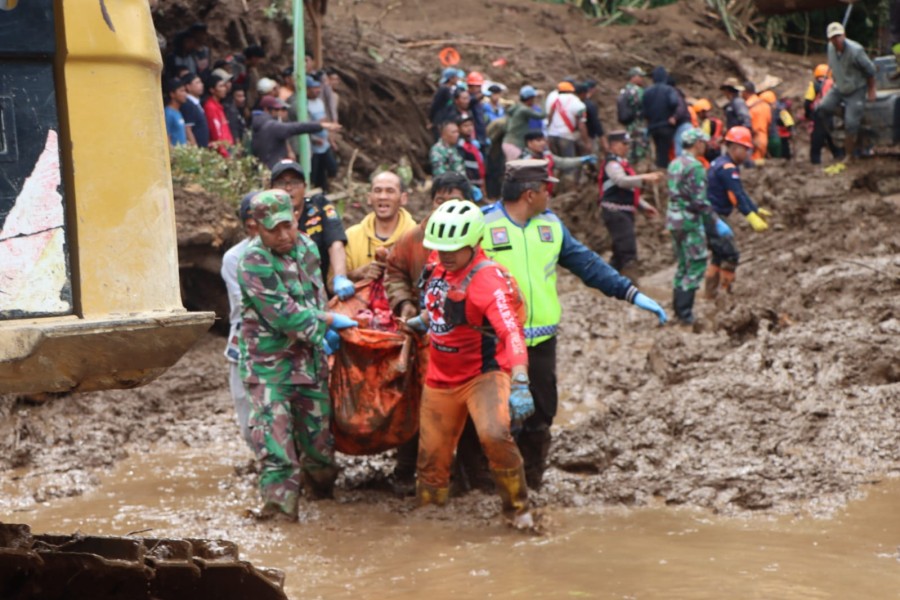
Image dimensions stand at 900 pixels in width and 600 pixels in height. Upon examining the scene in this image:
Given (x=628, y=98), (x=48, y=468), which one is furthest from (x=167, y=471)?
(x=628, y=98)

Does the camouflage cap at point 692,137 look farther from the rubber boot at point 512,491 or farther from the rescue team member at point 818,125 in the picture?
the rubber boot at point 512,491

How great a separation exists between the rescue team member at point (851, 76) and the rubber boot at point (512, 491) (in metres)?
11.2

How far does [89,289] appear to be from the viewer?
354cm

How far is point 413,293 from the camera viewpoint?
7574 millimetres

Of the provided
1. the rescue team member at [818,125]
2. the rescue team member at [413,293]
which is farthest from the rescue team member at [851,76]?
the rescue team member at [413,293]

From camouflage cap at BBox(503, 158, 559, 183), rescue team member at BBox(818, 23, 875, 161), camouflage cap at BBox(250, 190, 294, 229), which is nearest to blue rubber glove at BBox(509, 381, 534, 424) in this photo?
camouflage cap at BBox(503, 158, 559, 183)

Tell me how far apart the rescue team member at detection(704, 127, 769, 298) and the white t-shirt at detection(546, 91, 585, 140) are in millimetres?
5092

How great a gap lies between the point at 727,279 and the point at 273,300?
7887mm

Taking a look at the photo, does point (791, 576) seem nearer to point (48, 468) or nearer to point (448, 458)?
point (448, 458)

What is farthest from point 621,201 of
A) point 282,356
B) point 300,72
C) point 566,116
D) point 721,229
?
point 282,356

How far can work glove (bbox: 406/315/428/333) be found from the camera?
7.30 metres

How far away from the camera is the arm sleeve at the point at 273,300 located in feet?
22.9

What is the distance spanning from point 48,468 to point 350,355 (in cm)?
261

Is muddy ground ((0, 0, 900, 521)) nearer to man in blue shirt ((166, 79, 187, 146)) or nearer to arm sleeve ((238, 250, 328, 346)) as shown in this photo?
arm sleeve ((238, 250, 328, 346))
